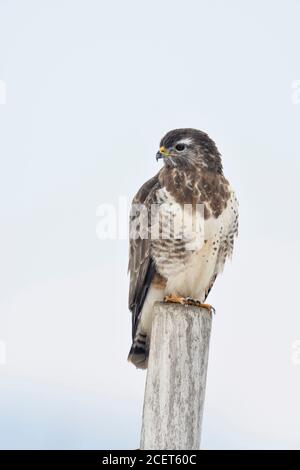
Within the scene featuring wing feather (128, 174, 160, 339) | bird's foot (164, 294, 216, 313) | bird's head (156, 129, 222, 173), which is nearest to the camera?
bird's foot (164, 294, 216, 313)

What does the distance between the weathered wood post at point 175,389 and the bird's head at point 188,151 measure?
188 cm

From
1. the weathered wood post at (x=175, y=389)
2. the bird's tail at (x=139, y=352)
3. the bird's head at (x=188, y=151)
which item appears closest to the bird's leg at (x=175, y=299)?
the bird's tail at (x=139, y=352)

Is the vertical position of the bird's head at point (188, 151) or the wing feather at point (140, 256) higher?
the bird's head at point (188, 151)

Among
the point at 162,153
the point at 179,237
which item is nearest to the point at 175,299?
the point at 179,237

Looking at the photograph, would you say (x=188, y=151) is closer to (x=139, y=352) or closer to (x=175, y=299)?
(x=175, y=299)

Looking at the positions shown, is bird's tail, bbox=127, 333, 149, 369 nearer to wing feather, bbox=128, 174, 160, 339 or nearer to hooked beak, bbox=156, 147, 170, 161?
wing feather, bbox=128, 174, 160, 339

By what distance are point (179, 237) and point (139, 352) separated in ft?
3.56

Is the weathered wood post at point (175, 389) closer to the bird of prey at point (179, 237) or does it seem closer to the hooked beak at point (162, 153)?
the bird of prey at point (179, 237)

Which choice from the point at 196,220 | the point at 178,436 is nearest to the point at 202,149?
the point at 196,220

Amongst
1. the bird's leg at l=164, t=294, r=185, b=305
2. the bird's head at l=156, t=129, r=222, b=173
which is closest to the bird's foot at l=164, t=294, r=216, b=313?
the bird's leg at l=164, t=294, r=185, b=305

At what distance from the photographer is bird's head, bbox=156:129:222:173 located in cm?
748

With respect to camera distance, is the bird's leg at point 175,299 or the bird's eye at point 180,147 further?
the bird's eye at point 180,147

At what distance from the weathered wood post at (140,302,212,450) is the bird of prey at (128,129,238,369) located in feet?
2.98

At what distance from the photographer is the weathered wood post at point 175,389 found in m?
5.77
